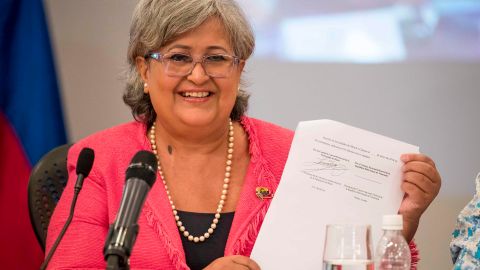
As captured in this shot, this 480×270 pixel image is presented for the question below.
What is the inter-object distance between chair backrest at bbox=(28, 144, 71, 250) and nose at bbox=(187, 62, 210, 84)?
59cm

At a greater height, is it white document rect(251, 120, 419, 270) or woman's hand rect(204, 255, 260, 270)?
white document rect(251, 120, 419, 270)

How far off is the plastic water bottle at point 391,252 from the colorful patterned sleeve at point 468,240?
0.25m

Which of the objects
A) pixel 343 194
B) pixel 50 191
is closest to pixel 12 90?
pixel 50 191

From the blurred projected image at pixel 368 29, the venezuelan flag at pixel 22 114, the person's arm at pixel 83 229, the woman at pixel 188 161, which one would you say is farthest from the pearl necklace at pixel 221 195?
the blurred projected image at pixel 368 29

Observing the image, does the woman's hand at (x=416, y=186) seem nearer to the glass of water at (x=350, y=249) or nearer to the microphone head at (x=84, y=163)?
the glass of water at (x=350, y=249)

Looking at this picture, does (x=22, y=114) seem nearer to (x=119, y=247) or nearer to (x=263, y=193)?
(x=263, y=193)

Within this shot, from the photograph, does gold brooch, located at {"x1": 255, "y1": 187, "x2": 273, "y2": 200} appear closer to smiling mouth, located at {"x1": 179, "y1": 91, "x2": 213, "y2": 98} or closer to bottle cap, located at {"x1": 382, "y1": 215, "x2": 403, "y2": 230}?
smiling mouth, located at {"x1": 179, "y1": 91, "x2": 213, "y2": 98}

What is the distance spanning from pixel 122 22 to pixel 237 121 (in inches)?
57.8

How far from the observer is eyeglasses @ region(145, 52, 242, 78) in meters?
2.55

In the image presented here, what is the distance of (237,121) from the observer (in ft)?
9.60

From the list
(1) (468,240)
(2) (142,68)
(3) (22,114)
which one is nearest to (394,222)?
(1) (468,240)

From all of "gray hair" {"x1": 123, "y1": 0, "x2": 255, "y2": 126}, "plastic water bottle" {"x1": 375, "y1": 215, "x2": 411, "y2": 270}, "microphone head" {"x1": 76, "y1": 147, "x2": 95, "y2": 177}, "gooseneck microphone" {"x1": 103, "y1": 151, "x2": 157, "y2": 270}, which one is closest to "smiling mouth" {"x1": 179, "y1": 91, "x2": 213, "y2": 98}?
"gray hair" {"x1": 123, "y1": 0, "x2": 255, "y2": 126}

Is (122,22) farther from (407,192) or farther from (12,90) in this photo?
(407,192)

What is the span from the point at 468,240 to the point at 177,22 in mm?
1074
